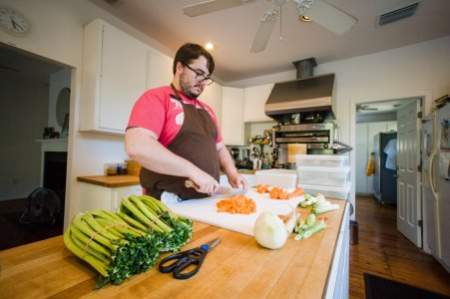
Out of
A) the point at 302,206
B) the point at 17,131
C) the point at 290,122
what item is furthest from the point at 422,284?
the point at 17,131

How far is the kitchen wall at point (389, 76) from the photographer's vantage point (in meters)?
2.05

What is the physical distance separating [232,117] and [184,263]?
270cm

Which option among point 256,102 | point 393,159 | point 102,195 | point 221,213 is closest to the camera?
point 221,213

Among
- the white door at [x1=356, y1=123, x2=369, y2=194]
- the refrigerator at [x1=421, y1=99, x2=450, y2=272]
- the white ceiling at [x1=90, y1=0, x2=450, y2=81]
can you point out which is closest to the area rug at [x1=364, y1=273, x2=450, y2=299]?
the refrigerator at [x1=421, y1=99, x2=450, y2=272]

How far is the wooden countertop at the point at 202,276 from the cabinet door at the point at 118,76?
1369 mm

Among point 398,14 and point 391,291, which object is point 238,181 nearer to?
point 391,291

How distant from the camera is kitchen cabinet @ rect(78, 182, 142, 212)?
1432 millimetres

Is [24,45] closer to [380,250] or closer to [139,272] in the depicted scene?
[139,272]

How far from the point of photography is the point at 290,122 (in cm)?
254

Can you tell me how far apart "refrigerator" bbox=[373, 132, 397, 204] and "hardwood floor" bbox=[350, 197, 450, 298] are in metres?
1.81

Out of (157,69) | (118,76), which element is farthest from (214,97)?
(118,76)

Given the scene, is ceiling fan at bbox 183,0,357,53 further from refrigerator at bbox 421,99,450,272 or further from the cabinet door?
refrigerator at bbox 421,99,450,272

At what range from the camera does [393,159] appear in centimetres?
414

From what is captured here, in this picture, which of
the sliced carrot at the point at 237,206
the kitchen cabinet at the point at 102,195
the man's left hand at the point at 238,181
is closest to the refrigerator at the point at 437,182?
the man's left hand at the point at 238,181
